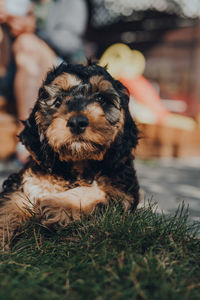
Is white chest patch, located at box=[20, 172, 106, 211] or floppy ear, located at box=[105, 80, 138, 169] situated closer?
white chest patch, located at box=[20, 172, 106, 211]

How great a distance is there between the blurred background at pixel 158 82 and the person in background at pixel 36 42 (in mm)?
69

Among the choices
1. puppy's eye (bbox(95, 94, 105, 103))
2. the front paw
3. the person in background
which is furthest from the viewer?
the person in background

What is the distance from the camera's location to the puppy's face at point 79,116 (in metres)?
2.43

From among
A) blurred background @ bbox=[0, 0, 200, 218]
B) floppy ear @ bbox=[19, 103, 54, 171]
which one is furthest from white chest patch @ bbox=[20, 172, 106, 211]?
blurred background @ bbox=[0, 0, 200, 218]

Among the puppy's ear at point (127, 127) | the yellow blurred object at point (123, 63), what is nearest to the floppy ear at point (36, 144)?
the puppy's ear at point (127, 127)

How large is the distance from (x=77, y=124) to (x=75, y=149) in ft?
0.67

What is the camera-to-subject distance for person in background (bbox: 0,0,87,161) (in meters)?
4.84

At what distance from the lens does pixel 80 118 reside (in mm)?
2363

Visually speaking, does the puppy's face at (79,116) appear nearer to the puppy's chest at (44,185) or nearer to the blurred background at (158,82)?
the puppy's chest at (44,185)

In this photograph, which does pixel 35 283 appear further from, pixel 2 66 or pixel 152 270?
pixel 2 66

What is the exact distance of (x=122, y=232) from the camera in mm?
Answer: 2090

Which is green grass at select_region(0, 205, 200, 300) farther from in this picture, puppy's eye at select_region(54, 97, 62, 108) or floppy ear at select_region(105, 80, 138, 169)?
puppy's eye at select_region(54, 97, 62, 108)

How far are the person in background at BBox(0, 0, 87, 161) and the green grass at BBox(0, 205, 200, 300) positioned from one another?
2.78 meters

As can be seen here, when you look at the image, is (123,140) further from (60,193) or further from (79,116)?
(60,193)
